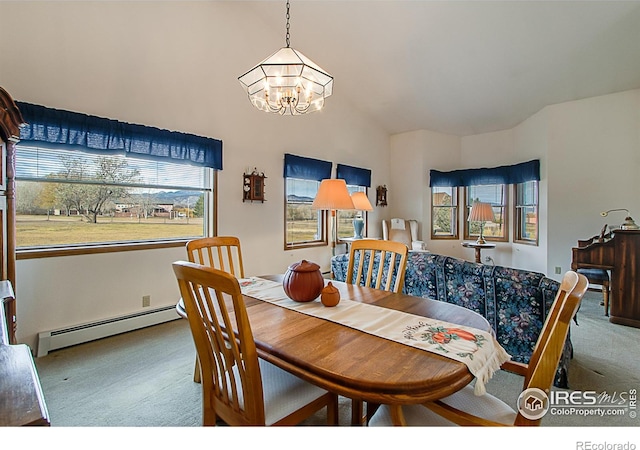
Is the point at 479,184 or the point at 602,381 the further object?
the point at 479,184

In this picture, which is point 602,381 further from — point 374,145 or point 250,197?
point 374,145

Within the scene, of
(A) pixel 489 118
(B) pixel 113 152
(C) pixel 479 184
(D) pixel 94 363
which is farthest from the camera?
(C) pixel 479 184

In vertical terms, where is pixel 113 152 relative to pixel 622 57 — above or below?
below

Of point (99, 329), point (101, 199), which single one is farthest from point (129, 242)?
point (99, 329)

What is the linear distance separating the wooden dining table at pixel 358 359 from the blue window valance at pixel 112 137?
248cm

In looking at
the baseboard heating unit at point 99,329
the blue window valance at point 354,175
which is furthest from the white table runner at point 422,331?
the blue window valance at point 354,175

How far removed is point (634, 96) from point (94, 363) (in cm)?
714

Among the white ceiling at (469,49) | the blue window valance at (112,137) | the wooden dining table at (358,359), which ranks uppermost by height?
the white ceiling at (469,49)

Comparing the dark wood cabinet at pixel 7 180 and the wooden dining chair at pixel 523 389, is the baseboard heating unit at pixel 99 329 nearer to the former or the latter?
the dark wood cabinet at pixel 7 180

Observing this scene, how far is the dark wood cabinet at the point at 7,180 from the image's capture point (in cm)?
186

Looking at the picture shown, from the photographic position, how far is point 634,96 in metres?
4.30

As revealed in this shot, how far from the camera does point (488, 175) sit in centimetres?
582

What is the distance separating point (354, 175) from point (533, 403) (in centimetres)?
486
